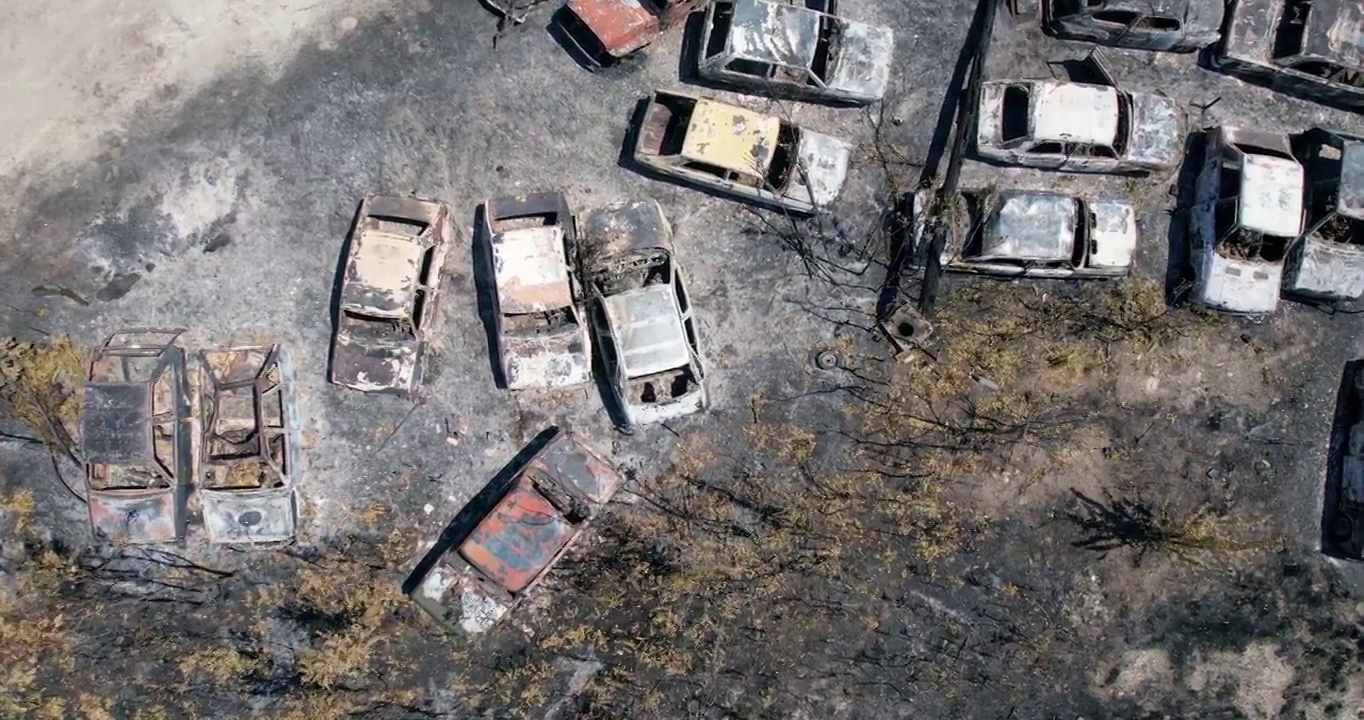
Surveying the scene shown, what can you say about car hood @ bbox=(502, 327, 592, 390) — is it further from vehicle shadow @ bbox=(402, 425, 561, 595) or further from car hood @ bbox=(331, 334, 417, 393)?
car hood @ bbox=(331, 334, 417, 393)

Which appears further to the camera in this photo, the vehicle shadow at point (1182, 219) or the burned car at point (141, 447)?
the vehicle shadow at point (1182, 219)

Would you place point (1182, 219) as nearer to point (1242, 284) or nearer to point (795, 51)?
point (1242, 284)

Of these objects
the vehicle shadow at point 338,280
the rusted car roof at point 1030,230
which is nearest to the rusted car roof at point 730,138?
the rusted car roof at point 1030,230

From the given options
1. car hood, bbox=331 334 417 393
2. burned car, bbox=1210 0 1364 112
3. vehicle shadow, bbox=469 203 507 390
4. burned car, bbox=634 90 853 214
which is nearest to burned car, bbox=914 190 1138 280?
burned car, bbox=634 90 853 214

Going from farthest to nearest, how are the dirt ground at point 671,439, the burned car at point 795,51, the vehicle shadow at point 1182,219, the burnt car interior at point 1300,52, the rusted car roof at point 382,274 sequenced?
the vehicle shadow at point 1182,219
the dirt ground at point 671,439
the burnt car interior at point 1300,52
the burned car at point 795,51
the rusted car roof at point 382,274

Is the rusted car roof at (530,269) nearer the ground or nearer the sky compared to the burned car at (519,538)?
nearer the sky

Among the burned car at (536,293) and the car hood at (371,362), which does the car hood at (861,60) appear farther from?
Result: the car hood at (371,362)
